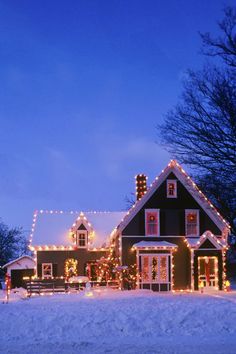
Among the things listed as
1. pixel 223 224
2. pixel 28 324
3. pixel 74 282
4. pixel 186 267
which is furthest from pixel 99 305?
pixel 223 224

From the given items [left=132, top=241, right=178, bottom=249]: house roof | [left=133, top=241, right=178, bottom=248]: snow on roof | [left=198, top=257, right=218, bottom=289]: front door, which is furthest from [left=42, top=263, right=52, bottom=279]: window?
[left=198, top=257, right=218, bottom=289]: front door

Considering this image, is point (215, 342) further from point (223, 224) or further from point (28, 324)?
point (223, 224)

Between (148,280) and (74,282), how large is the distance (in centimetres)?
470

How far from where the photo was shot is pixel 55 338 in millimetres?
18375

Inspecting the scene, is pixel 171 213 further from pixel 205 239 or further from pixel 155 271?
pixel 155 271

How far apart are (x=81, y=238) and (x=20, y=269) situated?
5.08 m

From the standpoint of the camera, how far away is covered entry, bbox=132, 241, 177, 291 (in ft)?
114

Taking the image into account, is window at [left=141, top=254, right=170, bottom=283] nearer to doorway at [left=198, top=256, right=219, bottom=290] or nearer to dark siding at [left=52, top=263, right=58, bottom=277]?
doorway at [left=198, top=256, right=219, bottom=290]

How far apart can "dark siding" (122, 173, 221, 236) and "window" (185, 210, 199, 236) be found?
0.76 ft

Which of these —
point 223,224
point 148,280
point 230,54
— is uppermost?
point 230,54

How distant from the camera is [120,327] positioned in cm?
1962

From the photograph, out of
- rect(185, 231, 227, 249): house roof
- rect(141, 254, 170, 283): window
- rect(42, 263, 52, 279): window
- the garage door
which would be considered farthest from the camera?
the garage door

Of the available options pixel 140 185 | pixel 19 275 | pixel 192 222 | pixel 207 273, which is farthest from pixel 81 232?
pixel 207 273

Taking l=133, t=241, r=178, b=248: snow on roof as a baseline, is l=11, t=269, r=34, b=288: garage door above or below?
below
